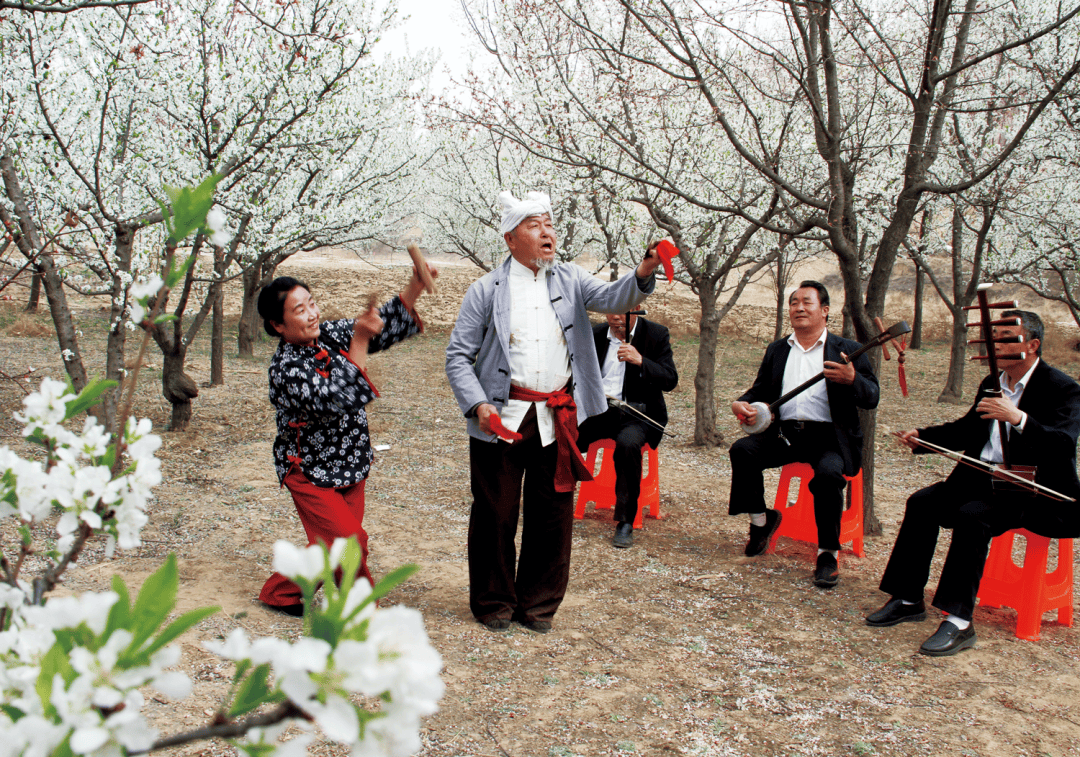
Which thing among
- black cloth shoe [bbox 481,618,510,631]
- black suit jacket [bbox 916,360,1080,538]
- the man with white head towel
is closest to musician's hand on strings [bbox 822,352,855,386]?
black suit jacket [bbox 916,360,1080,538]

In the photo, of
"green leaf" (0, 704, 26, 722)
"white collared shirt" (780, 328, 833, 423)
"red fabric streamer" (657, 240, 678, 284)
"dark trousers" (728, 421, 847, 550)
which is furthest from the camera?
"white collared shirt" (780, 328, 833, 423)

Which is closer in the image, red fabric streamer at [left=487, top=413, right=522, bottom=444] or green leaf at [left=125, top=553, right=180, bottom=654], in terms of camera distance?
green leaf at [left=125, top=553, right=180, bottom=654]

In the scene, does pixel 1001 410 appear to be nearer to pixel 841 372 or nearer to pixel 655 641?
pixel 841 372

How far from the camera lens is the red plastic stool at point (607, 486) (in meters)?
5.32

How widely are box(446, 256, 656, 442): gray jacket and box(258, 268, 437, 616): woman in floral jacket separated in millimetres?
267

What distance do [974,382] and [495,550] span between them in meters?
13.3

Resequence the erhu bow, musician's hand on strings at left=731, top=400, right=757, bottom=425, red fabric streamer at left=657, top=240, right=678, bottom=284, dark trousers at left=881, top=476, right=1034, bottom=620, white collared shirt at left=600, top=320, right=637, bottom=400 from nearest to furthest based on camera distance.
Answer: red fabric streamer at left=657, top=240, right=678, bottom=284 < dark trousers at left=881, top=476, right=1034, bottom=620 < the erhu bow < musician's hand on strings at left=731, top=400, right=757, bottom=425 < white collared shirt at left=600, top=320, right=637, bottom=400

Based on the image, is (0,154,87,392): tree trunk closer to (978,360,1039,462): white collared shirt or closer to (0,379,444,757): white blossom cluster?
(0,379,444,757): white blossom cluster

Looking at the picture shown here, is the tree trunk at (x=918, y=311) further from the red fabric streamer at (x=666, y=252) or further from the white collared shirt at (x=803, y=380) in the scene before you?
the red fabric streamer at (x=666, y=252)

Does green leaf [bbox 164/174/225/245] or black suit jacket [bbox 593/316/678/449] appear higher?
green leaf [bbox 164/174/225/245]

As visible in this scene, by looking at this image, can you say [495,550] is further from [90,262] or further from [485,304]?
[90,262]

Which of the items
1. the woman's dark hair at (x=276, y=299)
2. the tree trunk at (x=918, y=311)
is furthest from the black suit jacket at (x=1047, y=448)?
the tree trunk at (x=918, y=311)

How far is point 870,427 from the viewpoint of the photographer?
197 inches

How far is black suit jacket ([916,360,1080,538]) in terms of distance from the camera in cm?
345
